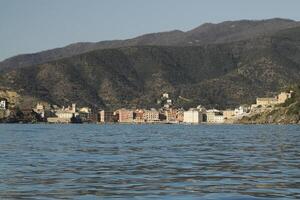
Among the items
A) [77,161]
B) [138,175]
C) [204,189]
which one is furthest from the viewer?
[77,161]

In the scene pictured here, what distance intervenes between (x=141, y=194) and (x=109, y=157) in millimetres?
22601

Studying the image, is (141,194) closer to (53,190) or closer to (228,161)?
(53,190)

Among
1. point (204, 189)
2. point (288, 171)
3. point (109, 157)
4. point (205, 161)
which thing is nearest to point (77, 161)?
point (109, 157)

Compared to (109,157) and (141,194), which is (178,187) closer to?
(141,194)

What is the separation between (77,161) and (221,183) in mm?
15995

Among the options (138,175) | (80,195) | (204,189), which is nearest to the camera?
(80,195)

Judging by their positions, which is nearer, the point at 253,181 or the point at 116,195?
the point at 116,195

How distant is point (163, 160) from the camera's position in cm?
4662

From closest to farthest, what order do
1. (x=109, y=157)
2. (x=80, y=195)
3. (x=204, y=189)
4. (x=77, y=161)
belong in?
(x=80, y=195) → (x=204, y=189) → (x=77, y=161) → (x=109, y=157)

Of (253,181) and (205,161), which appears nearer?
(253,181)

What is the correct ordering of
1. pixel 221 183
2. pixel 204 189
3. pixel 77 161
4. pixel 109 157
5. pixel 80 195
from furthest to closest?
pixel 109 157 → pixel 77 161 → pixel 221 183 → pixel 204 189 → pixel 80 195

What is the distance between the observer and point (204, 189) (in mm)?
29156

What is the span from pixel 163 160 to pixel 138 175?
11.5 m

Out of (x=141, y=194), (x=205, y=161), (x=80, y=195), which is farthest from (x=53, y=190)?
(x=205, y=161)
